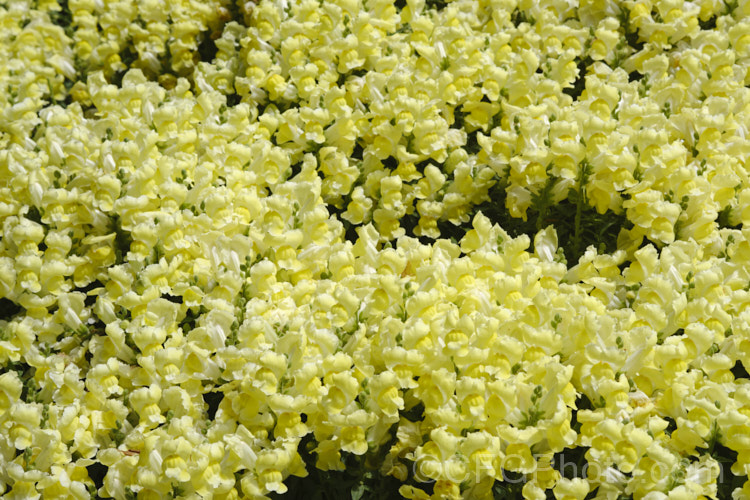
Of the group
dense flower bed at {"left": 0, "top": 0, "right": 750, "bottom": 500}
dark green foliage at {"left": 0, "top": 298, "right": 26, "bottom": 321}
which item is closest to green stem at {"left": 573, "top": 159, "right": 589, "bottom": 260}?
dense flower bed at {"left": 0, "top": 0, "right": 750, "bottom": 500}

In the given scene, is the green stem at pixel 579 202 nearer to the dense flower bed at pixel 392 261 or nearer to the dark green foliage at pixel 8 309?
the dense flower bed at pixel 392 261

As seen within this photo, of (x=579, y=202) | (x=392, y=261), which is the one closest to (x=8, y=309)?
(x=392, y=261)

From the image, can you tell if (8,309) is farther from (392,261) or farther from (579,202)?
(579,202)

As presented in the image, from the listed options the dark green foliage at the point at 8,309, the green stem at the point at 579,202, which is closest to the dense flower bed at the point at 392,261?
the green stem at the point at 579,202

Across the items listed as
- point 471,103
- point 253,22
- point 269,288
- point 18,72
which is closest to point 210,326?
point 269,288

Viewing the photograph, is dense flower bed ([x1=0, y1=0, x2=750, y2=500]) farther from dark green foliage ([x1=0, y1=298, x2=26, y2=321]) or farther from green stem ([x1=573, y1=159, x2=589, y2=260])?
dark green foliage ([x1=0, y1=298, x2=26, y2=321])

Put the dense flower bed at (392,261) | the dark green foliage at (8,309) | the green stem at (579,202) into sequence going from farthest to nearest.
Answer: the dark green foliage at (8,309) < the green stem at (579,202) < the dense flower bed at (392,261)

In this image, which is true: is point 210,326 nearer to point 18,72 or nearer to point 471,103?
point 471,103

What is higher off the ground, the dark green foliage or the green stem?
the green stem
